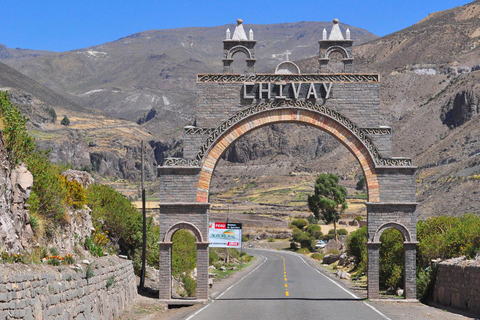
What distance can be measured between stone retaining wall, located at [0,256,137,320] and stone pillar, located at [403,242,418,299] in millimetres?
9577

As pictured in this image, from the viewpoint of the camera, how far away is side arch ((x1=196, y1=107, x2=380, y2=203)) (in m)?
24.0

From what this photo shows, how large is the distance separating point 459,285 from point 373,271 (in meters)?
3.84

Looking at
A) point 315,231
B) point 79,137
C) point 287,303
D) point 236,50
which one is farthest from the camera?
point 79,137

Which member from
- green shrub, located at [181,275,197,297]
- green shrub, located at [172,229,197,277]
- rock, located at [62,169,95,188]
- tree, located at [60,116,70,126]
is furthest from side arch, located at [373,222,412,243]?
tree, located at [60,116,70,126]

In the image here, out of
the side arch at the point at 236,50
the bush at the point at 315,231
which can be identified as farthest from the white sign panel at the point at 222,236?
the bush at the point at 315,231

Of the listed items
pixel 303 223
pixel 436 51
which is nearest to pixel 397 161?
pixel 303 223

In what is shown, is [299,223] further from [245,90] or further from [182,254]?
[245,90]

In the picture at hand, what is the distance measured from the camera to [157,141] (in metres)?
187

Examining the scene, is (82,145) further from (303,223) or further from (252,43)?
(252,43)

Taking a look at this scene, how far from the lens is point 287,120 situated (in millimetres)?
24469

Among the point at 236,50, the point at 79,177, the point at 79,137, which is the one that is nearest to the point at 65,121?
the point at 79,137

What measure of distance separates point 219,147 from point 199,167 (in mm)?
1023

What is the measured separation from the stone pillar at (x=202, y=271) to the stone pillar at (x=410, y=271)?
676 centimetres

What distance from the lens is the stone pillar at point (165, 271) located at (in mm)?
23359
